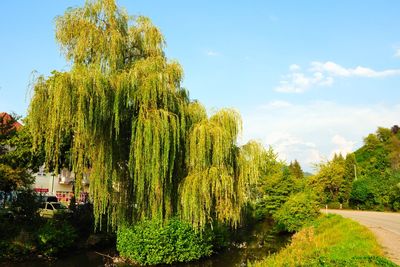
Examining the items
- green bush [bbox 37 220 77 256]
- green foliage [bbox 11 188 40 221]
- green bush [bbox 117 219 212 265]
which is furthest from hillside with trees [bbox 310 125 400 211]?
green foliage [bbox 11 188 40 221]

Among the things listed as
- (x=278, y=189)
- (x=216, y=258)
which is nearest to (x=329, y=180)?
(x=278, y=189)

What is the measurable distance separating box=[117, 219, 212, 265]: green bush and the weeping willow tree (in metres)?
0.53

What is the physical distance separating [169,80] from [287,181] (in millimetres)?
21804

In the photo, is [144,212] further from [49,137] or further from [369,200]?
[369,200]

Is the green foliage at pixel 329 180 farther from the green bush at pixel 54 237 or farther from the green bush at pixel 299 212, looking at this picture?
the green bush at pixel 54 237

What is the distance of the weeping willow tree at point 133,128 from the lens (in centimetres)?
1484

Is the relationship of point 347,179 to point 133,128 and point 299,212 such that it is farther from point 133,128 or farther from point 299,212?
point 133,128

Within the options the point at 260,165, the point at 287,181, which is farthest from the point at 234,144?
the point at 287,181

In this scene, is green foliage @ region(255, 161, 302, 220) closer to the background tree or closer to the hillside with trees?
the hillside with trees

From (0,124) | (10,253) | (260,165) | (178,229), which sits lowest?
(10,253)

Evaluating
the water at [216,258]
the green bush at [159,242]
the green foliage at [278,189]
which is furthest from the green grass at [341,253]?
the green foliage at [278,189]

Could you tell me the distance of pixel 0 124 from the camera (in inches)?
902

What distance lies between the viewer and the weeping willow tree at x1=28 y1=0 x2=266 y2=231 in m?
14.8

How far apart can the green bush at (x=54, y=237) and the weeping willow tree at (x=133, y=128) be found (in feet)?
14.1
